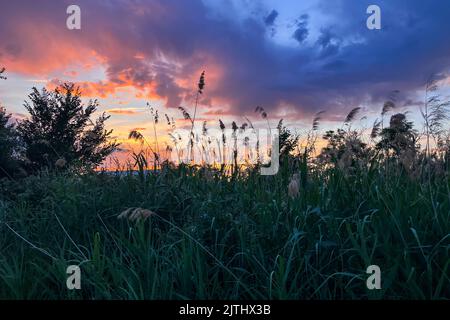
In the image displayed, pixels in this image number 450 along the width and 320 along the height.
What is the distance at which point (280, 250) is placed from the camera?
14.2 ft

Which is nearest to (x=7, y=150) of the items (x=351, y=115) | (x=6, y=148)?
(x=6, y=148)

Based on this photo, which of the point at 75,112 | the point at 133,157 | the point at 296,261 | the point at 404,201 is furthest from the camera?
the point at 75,112

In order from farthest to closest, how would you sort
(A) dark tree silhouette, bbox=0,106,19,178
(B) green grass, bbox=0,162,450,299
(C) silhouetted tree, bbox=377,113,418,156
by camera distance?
(A) dark tree silhouette, bbox=0,106,19,178 < (C) silhouetted tree, bbox=377,113,418,156 < (B) green grass, bbox=0,162,450,299

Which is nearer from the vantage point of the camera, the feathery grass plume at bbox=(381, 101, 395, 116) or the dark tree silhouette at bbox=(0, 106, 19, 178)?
the feathery grass plume at bbox=(381, 101, 395, 116)

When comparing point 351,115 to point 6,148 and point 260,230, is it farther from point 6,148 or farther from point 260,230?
point 6,148

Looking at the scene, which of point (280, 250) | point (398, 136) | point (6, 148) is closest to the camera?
point (280, 250)

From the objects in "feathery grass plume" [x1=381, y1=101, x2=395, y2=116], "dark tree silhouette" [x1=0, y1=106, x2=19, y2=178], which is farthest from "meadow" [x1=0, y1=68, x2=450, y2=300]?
"dark tree silhouette" [x1=0, y1=106, x2=19, y2=178]

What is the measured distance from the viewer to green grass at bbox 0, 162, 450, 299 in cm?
396

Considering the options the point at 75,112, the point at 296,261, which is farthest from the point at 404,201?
the point at 75,112

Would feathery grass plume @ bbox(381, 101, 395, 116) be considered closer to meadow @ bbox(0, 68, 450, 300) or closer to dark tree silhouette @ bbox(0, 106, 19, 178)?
meadow @ bbox(0, 68, 450, 300)
